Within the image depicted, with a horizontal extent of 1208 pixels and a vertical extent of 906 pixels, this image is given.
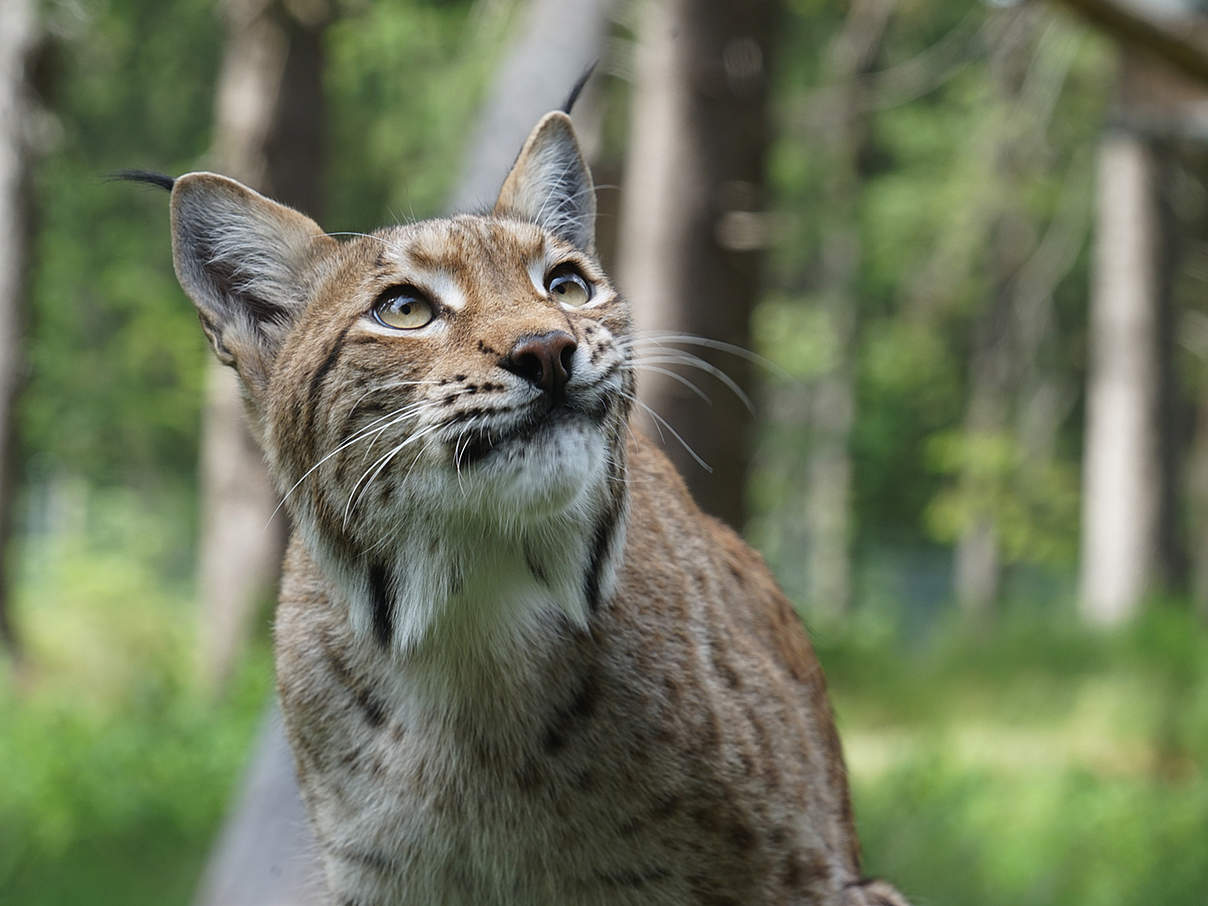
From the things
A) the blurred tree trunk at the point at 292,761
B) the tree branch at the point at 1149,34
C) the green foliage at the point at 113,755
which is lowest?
the green foliage at the point at 113,755

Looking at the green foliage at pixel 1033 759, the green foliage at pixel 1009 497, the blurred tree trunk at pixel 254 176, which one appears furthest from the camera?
the green foliage at pixel 1009 497

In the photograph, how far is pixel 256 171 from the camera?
1398 centimetres

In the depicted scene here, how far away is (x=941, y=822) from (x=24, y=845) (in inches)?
233

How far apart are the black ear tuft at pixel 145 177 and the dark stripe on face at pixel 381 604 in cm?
112

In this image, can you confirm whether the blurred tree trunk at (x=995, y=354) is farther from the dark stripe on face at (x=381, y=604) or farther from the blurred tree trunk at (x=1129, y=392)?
the dark stripe on face at (x=381, y=604)

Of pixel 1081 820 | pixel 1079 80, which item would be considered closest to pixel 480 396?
pixel 1081 820

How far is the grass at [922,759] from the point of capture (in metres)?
9.02

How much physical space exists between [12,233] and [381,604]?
41.3 feet

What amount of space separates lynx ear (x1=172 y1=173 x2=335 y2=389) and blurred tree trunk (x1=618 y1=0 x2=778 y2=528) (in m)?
5.26

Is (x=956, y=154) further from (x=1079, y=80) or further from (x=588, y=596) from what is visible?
(x=588, y=596)

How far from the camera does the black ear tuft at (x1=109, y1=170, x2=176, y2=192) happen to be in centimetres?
356

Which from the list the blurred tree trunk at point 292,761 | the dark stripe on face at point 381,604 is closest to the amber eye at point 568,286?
the dark stripe on face at point 381,604

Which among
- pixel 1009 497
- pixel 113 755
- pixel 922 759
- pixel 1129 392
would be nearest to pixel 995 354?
pixel 1009 497

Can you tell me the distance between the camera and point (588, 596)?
3.23 meters
